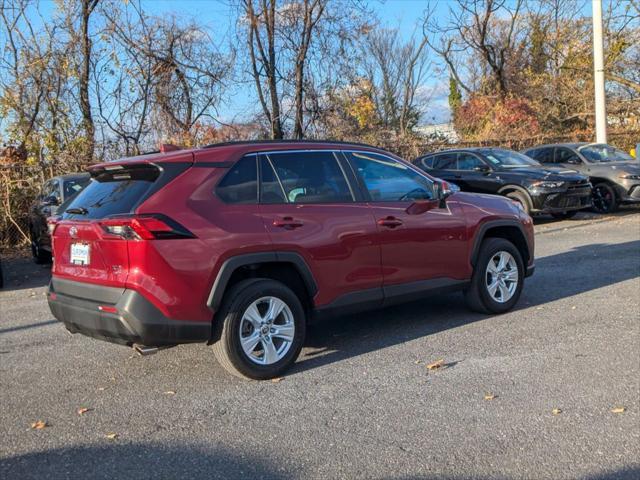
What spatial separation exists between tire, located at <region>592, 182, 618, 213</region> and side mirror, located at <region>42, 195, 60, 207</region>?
1227 cm

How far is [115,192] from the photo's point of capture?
4926 millimetres

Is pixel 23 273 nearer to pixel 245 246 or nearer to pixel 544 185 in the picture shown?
pixel 245 246

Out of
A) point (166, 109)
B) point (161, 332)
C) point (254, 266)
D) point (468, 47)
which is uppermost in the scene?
point (468, 47)

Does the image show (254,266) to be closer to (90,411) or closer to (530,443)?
(90,411)

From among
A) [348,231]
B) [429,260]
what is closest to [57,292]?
[348,231]

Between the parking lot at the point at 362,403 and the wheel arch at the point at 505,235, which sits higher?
the wheel arch at the point at 505,235

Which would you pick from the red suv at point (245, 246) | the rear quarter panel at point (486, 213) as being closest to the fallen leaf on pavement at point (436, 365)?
the red suv at point (245, 246)

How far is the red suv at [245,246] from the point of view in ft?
15.0

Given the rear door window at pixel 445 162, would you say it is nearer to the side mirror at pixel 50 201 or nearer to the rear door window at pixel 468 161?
the rear door window at pixel 468 161

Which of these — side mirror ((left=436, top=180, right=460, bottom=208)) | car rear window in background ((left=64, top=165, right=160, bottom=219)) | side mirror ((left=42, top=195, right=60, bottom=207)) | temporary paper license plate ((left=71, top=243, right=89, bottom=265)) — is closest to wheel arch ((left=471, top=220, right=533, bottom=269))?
side mirror ((left=436, top=180, right=460, bottom=208))

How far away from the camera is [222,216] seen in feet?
15.8

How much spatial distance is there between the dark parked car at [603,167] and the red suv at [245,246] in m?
11.0

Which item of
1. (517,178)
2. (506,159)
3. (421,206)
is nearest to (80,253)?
(421,206)

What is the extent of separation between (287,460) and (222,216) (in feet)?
6.23
